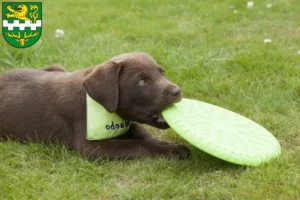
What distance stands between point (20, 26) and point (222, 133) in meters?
4.36

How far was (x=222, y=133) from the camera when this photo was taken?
3949mm

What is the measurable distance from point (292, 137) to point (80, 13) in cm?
586

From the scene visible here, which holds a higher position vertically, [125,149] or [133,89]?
[133,89]

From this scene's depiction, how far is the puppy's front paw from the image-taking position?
13.4 feet

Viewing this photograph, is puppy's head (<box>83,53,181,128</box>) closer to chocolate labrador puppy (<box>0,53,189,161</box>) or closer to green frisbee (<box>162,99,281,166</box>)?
chocolate labrador puppy (<box>0,53,189,161</box>)

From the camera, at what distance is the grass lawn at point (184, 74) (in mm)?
3645

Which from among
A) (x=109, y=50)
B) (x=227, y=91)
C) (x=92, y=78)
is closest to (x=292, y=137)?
(x=227, y=91)

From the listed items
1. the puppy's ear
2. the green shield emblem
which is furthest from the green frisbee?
the green shield emblem

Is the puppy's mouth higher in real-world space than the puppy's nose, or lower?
lower

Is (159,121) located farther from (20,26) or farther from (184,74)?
(20,26)


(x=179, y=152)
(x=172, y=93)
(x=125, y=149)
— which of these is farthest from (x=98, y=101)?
(x=179, y=152)

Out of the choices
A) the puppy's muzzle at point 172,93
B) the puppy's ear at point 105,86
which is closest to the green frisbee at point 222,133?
the puppy's muzzle at point 172,93

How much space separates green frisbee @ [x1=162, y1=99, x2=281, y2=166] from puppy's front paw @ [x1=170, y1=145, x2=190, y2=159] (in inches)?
11.1

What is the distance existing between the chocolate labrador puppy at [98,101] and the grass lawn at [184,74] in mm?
112
